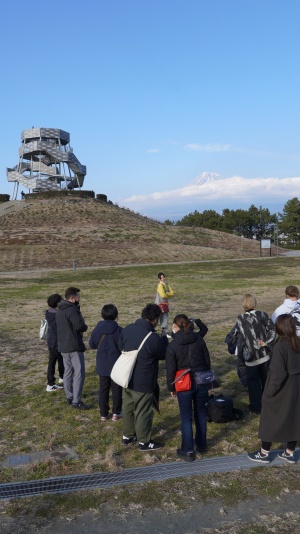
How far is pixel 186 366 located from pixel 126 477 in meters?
1.44

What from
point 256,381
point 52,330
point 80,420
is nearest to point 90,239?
point 52,330

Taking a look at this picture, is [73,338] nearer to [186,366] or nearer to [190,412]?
[186,366]

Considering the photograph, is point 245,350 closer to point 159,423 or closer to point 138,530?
point 159,423

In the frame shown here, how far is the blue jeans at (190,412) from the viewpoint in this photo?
18.0 ft

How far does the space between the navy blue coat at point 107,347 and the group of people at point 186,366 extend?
1cm

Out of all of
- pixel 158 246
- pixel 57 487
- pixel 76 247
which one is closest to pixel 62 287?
pixel 57 487

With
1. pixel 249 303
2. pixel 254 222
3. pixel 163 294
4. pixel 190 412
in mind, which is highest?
pixel 254 222

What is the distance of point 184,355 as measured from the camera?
5484 millimetres

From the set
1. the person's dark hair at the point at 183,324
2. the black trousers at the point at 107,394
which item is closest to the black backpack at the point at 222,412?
the black trousers at the point at 107,394

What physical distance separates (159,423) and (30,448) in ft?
6.29

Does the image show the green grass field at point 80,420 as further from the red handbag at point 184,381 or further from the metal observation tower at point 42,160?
the metal observation tower at point 42,160

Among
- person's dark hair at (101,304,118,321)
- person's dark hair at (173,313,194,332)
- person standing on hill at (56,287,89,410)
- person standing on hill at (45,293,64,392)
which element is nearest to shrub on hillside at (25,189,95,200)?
person standing on hill at (45,293,64,392)

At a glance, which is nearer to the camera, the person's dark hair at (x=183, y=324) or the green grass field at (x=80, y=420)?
the green grass field at (x=80, y=420)

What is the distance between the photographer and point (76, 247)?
4900cm
